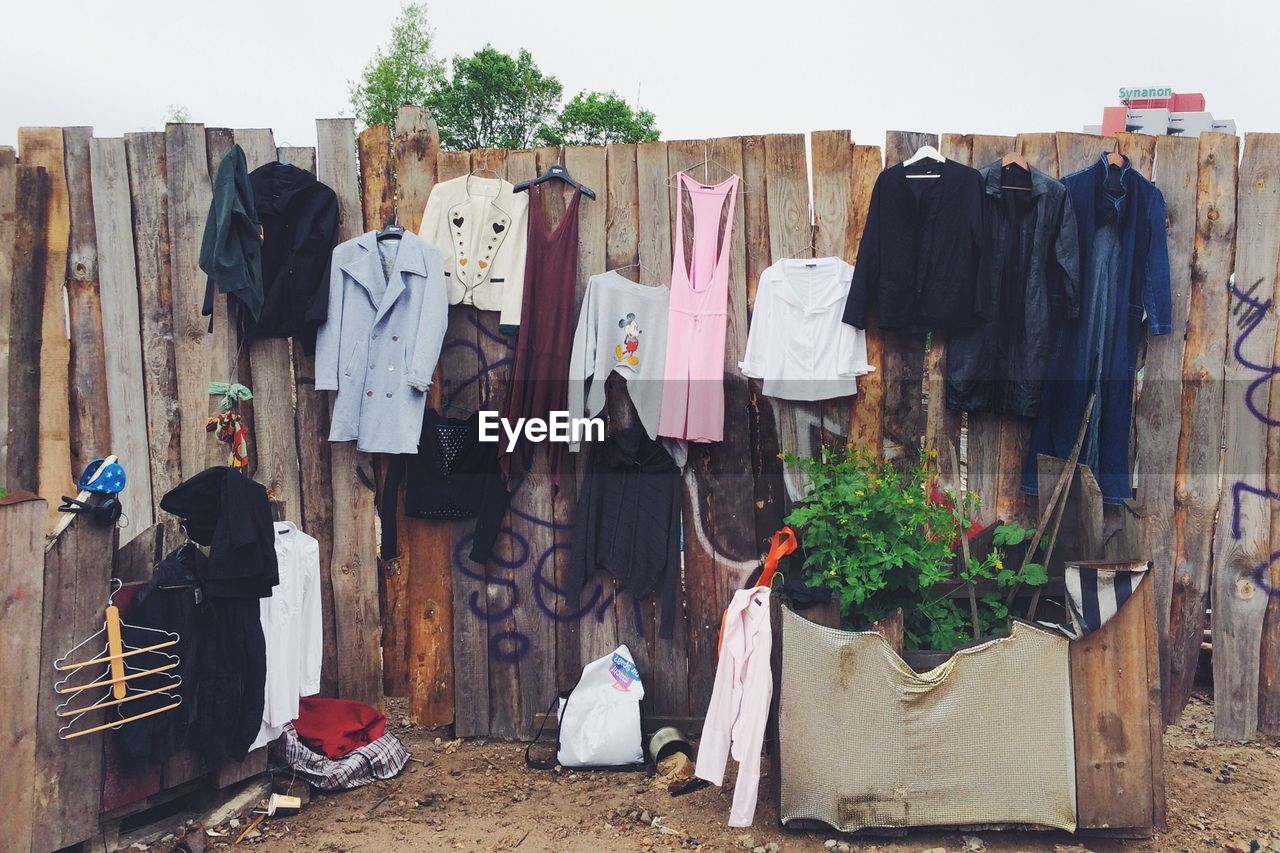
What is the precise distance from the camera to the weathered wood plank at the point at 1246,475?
14.6 feet

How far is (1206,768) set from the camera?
168 inches

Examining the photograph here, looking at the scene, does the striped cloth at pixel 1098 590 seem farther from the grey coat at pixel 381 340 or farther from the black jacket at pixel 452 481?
the grey coat at pixel 381 340

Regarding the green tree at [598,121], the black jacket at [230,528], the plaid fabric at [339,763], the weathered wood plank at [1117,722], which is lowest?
the plaid fabric at [339,763]

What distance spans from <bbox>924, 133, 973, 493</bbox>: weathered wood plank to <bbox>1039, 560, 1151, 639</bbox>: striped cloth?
85 centimetres

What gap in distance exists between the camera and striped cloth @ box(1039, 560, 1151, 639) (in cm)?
364

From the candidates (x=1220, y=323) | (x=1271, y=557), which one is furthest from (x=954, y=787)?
(x=1220, y=323)

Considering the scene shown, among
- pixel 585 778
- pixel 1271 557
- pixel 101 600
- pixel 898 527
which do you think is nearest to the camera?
pixel 101 600

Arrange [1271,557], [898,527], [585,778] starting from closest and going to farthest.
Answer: [898,527]
[585,778]
[1271,557]

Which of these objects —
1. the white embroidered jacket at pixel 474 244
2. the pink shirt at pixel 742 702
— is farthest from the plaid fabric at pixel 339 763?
the white embroidered jacket at pixel 474 244

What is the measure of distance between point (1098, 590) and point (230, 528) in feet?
11.5

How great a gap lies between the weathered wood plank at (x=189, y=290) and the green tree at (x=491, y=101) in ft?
80.4

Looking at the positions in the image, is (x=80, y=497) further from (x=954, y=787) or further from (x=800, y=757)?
(x=954, y=787)

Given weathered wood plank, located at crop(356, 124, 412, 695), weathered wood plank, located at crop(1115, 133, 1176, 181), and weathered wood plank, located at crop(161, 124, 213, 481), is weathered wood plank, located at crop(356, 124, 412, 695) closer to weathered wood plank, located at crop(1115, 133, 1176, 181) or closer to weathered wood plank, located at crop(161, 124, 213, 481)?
weathered wood plank, located at crop(161, 124, 213, 481)

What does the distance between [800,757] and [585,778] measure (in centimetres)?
114
